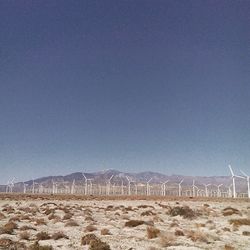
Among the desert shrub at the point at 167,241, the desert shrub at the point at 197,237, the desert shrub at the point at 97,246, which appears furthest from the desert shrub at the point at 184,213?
the desert shrub at the point at 97,246

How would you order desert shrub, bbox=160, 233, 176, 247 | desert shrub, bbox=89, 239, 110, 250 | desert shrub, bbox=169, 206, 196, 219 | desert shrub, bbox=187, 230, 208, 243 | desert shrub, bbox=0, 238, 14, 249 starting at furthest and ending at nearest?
desert shrub, bbox=169, 206, 196, 219 < desert shrub, bbox=187, 230, 208, 243 < desert shrub, bbox=160, 233, 176, 247 < desert shrub, bbox=0, 238, 14, 249 < desert shrub, bbox=89, 239, 110, 250

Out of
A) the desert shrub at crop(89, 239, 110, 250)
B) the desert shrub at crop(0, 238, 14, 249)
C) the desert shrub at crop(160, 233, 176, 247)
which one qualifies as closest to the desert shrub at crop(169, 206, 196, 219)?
the desert shrub at crop(160, 233, 176, 247)

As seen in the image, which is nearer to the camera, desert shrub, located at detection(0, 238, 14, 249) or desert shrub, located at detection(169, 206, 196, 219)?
desert shrub, located at detection(0, 238, 14, 249)

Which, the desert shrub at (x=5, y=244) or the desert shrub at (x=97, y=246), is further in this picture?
the desert shrub at (x=5, y=244)

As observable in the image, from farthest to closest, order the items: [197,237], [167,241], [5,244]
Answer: [197,237] → [167,241] → [5,244]

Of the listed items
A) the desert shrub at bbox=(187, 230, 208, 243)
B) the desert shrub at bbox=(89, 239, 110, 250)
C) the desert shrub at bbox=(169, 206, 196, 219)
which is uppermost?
the desert shrub at bbox=(169, 206, 196, 219)

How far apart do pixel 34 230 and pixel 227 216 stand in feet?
73.9

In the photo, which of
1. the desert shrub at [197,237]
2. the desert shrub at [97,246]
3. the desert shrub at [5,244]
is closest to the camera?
the desert shrub at [97,246]

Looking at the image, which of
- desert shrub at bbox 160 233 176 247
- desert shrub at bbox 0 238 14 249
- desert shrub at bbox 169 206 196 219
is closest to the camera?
desert shrub at bbox 0 238 14 249

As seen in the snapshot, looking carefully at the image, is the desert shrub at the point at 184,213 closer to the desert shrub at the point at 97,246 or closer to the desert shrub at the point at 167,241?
the desert shrub at the point at 167,241

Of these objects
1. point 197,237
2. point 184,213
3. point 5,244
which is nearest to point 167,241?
point 197,237

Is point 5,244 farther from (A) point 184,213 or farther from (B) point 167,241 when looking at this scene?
(A) point 184,213

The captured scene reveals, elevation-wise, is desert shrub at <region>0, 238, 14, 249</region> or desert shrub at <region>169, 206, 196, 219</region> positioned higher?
desert shrub at <region>169, 206, 196, 219</region>

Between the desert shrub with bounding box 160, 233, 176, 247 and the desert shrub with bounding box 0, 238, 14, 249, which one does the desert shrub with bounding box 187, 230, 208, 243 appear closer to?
the desert shrub with bounding box 160, 233, 176, 247
